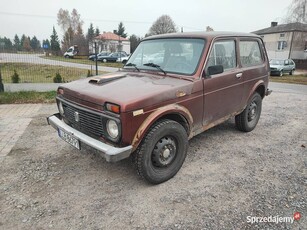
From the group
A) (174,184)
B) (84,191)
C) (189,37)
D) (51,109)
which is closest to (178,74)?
(189,37)

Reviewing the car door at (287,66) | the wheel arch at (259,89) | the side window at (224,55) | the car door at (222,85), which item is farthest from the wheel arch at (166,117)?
the car door at (287,66)

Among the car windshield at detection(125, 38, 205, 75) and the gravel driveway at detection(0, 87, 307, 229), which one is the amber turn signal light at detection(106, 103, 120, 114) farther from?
the car windshield at detection(125, 38, 205, 75)

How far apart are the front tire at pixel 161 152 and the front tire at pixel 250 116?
2.13 m

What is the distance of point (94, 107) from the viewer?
9.59 feet

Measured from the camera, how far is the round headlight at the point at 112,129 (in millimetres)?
2756

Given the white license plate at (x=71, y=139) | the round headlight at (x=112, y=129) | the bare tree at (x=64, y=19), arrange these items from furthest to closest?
the bare tree at (x=64, y=19) < the white license plate at (x=71, y=139) < the round headlight at (x=112, y=129)

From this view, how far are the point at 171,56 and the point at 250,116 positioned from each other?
8.06ft

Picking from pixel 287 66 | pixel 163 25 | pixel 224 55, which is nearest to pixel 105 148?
pixel 224 55

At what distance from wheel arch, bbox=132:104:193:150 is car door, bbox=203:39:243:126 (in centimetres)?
47

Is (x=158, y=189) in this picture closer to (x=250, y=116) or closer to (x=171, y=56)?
(x=171, y=56)

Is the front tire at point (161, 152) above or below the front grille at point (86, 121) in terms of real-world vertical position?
below

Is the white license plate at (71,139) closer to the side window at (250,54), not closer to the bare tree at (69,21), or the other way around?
the side window at (250,54)

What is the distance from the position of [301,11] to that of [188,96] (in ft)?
79.2

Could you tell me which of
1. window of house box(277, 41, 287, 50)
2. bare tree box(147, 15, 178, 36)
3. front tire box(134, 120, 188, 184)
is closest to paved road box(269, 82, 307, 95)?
front tire box(134, 120, 188, 184)
